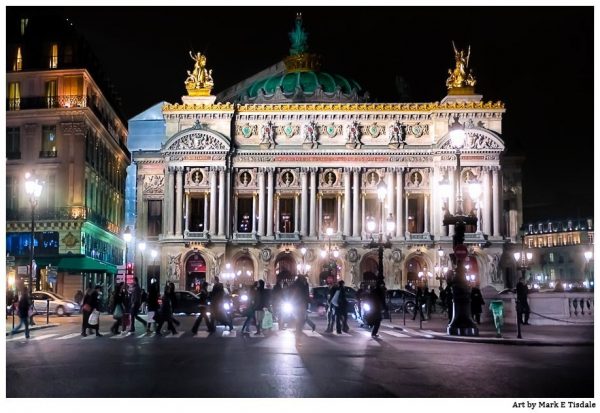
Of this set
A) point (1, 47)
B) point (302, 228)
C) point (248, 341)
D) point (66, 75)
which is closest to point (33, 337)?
point (248, 341)

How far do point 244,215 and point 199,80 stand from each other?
13.2 meters

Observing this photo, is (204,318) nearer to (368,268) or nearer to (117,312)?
(117,312)

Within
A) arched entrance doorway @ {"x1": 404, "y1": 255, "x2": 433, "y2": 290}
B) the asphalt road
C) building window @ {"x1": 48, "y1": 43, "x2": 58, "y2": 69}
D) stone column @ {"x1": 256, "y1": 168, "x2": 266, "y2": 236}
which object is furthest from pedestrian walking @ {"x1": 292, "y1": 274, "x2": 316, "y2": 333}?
arched entrance doorway @ {"x1": 404, "y1": 255, "x2": 433, "y2": 290}

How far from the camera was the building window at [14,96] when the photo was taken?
67250mm

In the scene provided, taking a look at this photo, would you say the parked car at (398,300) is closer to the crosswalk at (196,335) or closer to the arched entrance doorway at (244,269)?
the crosswalk at (196,335)

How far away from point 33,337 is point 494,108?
205 ft

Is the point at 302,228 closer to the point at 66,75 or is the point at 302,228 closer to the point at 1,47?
the point at 66,75

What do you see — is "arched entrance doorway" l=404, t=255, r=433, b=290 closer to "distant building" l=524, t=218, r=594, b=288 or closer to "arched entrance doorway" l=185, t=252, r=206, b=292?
"arched entrance doorway" l=185, t=252, r=206, b=292

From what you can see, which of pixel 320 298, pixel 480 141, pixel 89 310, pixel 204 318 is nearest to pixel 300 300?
pixel 204 318

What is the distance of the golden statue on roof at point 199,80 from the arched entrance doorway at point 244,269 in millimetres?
15615

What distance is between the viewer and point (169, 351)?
2361 cm

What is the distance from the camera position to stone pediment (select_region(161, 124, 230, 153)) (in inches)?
3319

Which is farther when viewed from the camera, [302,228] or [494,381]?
[302,228]

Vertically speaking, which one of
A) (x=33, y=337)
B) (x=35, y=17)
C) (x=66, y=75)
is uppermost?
(x=35, y=17)
